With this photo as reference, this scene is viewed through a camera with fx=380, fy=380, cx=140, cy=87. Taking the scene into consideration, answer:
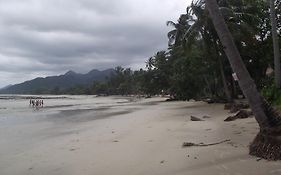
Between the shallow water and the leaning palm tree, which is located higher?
the leaning palm tree

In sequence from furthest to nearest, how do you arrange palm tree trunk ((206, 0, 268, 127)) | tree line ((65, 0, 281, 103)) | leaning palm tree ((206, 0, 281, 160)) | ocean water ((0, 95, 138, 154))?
tree line ((65, 0, 281, 103)) → ocean water ((0, 95, 138, 154)) → palm tree trunk ((206, 0, 268, 127)) → leaning palm tree ((206, 0, 281, 160))

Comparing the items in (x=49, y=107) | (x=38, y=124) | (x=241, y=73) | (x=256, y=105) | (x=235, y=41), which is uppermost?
(x=235, y=41)

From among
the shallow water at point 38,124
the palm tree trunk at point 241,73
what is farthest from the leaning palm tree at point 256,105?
the shallow water at point 38,124

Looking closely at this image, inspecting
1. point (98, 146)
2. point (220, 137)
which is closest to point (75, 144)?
point (98, 146)

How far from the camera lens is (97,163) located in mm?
8812

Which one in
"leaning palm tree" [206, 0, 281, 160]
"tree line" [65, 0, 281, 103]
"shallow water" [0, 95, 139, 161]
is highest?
"tree line" [65, 0, 281, 103]

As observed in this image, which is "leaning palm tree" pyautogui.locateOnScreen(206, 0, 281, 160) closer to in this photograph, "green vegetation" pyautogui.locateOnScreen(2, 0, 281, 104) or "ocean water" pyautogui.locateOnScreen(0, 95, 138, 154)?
"ocean water" pyautogui.locateOnScreen(0, 95, 138, 154)

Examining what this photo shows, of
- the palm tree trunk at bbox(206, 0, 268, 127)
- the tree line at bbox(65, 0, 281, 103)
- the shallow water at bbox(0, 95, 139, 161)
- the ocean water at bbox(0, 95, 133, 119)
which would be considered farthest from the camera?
the ocean water at bbox(0, 95, 133, 119)

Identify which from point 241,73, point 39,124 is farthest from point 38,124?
point 241,73

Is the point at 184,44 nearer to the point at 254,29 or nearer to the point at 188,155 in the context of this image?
the point at 254,29

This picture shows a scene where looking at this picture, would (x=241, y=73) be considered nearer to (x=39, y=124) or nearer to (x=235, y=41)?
(x=39, y=124)

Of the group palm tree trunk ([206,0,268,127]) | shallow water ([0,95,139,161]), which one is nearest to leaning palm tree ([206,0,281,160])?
palm tree trunk ([206,0,268,127])

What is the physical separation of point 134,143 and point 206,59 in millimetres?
25237

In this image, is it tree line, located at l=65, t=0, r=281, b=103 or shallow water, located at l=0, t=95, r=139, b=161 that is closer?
shallow water, located at l=0, t=95, r=139, b=161
